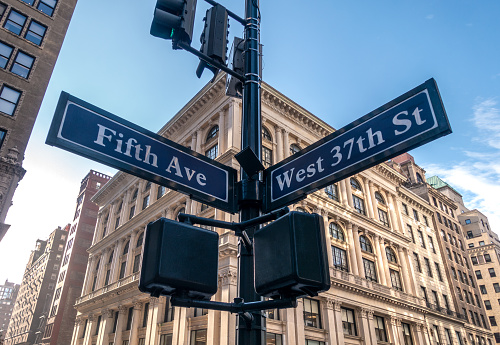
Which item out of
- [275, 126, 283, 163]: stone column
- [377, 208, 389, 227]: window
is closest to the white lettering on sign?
[275, 126, 283, 163]: stone column

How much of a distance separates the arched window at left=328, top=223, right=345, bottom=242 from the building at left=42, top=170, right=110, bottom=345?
4815 centimetres

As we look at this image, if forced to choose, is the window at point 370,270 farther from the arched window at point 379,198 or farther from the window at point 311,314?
the arched window at point 379,198

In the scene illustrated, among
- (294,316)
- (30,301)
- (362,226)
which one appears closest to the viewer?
(294,316)

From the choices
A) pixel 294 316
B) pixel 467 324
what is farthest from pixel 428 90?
pixel 467 324

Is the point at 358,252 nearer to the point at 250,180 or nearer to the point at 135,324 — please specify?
the point at 135,324

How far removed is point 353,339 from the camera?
2912cm

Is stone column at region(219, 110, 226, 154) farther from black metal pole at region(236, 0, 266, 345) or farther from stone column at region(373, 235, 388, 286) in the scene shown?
black metal pole at region(236, 0, 266, 345)

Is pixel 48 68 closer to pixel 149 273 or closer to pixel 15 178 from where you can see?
pixel 15 178

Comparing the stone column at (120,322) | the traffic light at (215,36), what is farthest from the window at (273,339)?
the traffic light at (215,36)

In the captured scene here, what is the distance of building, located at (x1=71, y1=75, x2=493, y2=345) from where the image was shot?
25.9 meters

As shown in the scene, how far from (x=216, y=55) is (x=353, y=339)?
100 ft

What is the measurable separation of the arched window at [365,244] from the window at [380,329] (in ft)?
20.4

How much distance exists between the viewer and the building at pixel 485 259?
238ft

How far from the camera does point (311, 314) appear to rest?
2736 centimetres
